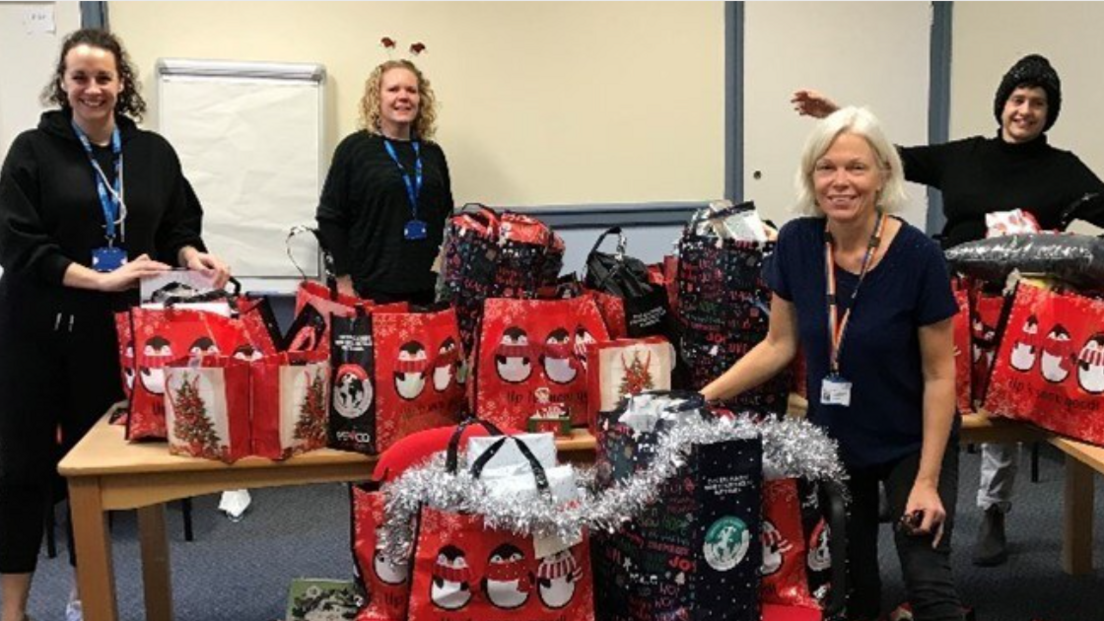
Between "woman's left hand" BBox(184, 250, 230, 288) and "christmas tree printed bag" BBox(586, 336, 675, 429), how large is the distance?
34.9 inches

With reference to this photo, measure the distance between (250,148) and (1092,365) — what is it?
113 inches

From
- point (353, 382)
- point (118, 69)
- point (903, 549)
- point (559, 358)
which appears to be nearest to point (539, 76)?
point (118, 69)

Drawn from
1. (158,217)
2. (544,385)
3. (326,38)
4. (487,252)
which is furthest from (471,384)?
(326,38)

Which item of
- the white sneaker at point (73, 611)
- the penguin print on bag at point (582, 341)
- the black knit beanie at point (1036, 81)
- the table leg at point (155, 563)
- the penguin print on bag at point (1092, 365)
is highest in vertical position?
the black knit beanie at point (1036, 81)

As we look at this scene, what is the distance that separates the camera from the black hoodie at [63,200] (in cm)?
236

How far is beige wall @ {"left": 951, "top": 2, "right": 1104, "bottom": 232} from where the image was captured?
14.0 feet

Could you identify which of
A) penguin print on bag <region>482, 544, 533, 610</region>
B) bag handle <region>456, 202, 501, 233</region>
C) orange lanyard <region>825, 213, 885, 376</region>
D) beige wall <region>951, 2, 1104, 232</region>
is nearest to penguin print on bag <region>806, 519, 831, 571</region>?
orange lanyard <region>825, 213, 885, 376</region>

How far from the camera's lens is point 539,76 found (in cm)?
418

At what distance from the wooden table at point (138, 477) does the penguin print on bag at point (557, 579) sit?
382 mm

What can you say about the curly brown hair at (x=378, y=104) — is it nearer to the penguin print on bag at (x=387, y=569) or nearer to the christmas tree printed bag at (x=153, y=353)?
the christmas tree printed bag at (x=153, y=353)

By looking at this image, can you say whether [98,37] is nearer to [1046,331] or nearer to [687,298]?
[687,298]

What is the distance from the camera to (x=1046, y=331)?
7.32ft

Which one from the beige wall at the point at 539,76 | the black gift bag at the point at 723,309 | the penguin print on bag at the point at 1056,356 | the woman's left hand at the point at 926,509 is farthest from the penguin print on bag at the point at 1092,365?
the beige wall at the point at 539,76

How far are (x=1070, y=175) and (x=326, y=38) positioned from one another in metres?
2.58
